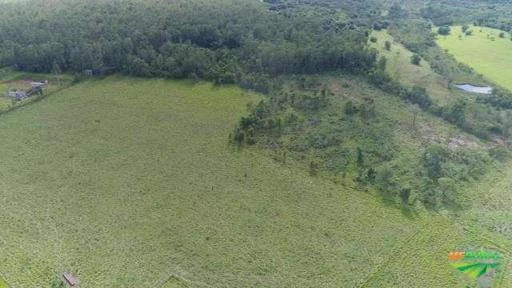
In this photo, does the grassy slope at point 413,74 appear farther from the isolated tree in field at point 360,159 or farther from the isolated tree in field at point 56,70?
the isolated tree in field at point 56,70

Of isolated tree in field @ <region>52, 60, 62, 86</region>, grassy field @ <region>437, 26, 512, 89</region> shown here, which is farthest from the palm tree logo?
isolated tree in field @ <region>52, 60, 62, 86</region>

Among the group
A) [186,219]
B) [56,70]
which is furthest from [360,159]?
[56,70]

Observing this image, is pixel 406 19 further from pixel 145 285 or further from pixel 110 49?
pixel 145 285

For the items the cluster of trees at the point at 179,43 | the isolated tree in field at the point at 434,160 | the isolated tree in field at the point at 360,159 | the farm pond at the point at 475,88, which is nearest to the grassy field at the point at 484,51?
the farm pond at the point at 475,88

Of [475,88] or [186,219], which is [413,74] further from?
[186,219]

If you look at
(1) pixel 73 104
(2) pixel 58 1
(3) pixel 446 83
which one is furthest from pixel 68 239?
(2) pixel 58 1
